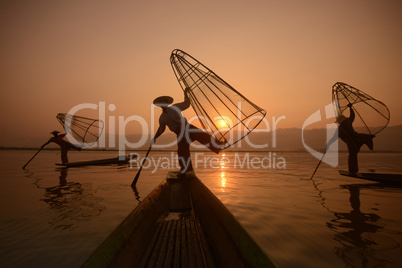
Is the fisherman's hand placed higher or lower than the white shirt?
higher

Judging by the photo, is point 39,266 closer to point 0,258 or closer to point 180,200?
point 0,258

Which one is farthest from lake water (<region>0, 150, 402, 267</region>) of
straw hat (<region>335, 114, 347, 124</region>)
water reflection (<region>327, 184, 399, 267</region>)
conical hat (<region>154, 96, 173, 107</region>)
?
straw hat (<region>335, 114, 347, 124</region>)

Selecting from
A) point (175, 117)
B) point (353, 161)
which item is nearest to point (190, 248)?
point (175, 117)

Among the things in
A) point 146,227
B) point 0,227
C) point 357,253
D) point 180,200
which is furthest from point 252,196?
A: point 0,227

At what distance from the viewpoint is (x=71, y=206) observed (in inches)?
219

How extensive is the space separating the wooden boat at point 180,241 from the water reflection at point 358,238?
6.17ft

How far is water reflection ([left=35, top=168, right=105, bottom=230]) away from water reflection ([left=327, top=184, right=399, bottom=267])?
15.9 feet

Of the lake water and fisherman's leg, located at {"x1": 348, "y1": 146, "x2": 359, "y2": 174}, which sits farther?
fisherman's leg, located at {"x1": 348, "y1": 146, "x2": 359, "y2": 174}

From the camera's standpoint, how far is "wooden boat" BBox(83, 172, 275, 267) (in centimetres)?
174

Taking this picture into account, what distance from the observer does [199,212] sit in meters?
3.80

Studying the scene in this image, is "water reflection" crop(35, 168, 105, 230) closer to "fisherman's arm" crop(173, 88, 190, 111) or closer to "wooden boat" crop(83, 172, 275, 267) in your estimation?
"wooden boat" crop(83, 172, 275, 267)

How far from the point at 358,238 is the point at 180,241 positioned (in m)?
3.06

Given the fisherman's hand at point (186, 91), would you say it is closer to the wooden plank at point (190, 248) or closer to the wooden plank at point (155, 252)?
the wooden plank at point (190, 248)

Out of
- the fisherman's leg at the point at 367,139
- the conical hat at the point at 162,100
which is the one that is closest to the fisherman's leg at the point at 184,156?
the conical hat at the point at 162,100
